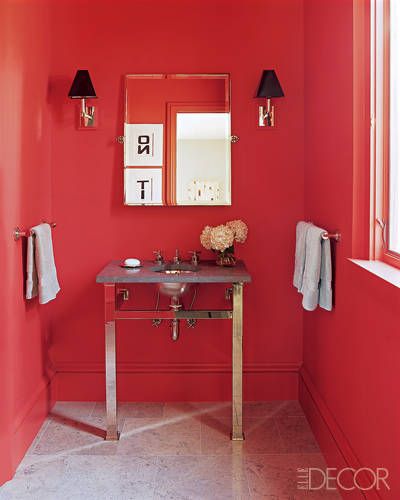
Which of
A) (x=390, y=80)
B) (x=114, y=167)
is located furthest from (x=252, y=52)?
(x=390, y=80)

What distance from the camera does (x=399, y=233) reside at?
2.05 meters

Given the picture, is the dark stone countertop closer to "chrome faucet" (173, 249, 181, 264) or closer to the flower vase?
the flower vase

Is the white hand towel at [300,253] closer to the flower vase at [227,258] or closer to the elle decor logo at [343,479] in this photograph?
the flower vase at [227,258]

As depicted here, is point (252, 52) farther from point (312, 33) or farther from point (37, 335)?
point (37, 335)

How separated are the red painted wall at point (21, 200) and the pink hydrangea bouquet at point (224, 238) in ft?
2.85

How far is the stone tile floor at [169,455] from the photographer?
2.39 metres

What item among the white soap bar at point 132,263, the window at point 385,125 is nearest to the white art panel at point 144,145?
the white soap bar at point 132,263

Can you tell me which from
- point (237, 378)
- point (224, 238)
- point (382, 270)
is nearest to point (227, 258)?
point (224, 238)

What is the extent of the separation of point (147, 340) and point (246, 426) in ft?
2.40

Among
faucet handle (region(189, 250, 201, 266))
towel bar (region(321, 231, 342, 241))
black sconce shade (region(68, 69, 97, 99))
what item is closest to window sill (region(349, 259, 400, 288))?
towel bar (region(321, 231, 342, 241))

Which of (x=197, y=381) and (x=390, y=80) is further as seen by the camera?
(x=197, y=381)

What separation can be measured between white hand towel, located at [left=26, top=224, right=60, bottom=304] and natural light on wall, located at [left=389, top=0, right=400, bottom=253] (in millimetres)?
1529

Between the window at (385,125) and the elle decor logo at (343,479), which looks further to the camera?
the window at (385,125)

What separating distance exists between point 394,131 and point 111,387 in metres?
1.74
